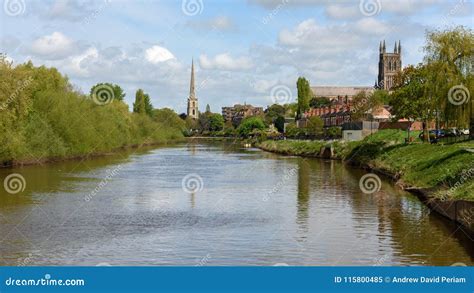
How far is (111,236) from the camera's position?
25.7m

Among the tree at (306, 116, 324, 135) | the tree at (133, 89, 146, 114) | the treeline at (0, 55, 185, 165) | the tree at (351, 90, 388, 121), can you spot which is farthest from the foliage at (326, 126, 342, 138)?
the tree at (133, 89, 146, 114)

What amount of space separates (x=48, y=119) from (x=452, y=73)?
44099 mm

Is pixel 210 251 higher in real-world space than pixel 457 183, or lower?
lower

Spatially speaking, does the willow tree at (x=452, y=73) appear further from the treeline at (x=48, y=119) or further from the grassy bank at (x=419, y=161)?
the treeline at (x=48, y=119)

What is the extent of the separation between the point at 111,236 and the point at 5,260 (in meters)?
5.16

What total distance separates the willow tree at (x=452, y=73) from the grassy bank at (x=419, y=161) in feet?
9.71

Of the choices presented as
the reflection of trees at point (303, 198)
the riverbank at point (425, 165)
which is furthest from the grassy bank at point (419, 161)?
the reflection of trees at point (303, 198)

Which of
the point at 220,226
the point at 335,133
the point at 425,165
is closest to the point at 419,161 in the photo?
the point at 425,165

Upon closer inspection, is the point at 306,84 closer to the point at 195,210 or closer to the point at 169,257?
the point at 195,210

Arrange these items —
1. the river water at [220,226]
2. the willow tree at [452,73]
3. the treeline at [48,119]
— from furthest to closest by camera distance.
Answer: the treeline at [48,119] → the willow tree at [452,73] → the river water at [220,226]

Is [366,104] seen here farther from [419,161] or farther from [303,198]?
[303,198]

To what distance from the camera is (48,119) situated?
7094 centimetres

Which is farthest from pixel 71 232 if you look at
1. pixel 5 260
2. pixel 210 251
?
pixel 210 251

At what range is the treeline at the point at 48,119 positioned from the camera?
5797cm
